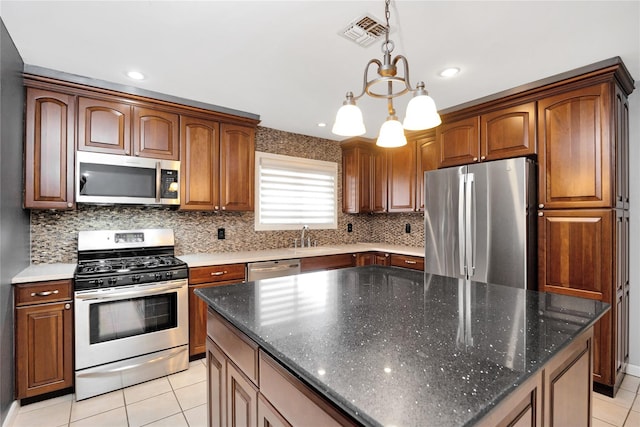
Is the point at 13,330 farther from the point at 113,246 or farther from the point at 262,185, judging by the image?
the point at 262,185

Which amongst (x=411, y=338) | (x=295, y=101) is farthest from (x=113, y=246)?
(x=411, y=338)

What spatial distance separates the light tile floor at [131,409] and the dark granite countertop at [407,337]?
1.18 m

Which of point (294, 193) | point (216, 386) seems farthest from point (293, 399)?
point (294, 193)

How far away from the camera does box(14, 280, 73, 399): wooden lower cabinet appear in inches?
85.0

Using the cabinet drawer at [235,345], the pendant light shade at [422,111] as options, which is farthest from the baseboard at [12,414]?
the pendant light shade at [422,111]

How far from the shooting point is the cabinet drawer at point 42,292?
214 cm

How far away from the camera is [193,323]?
112 inches

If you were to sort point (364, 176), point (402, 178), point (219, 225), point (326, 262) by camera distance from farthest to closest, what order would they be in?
point (364, 176), point (402, 178), point (326, 262), point (219, 225)

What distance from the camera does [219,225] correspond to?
143 inches

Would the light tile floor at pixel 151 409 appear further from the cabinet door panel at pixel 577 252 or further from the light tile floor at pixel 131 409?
the cabinet door panel at pixel 577 252

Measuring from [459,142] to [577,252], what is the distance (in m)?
1.44

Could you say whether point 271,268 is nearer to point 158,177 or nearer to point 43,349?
point 158,177

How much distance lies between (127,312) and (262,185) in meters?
1.99

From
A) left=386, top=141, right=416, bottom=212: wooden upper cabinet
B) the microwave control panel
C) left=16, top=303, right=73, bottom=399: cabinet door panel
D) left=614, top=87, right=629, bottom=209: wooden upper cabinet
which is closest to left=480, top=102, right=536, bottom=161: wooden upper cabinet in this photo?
left=614, top=87, right=629, bottom=209: wooden upper cabinet
